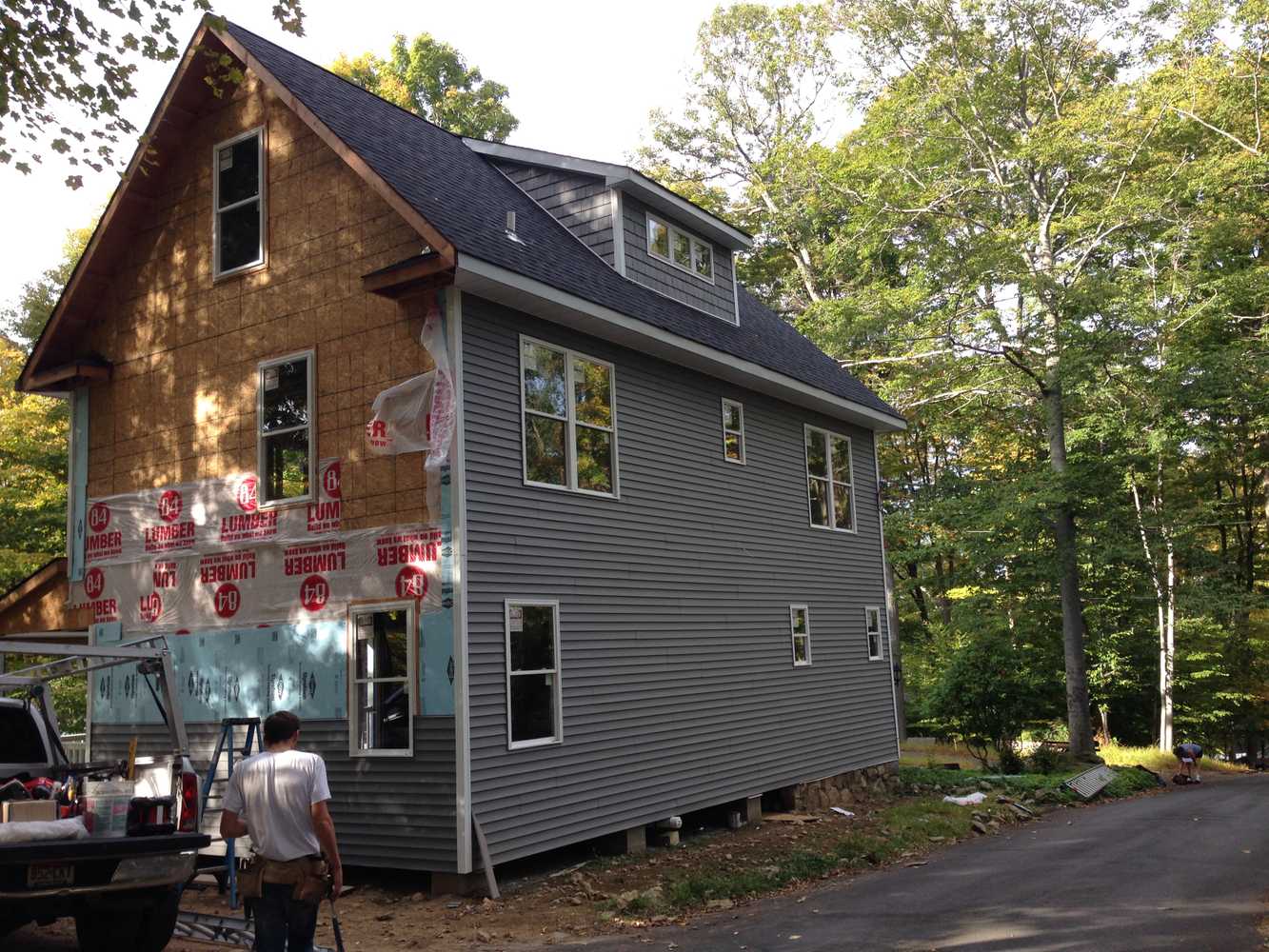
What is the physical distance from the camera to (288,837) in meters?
5.80

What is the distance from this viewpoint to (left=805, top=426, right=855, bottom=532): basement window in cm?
1892

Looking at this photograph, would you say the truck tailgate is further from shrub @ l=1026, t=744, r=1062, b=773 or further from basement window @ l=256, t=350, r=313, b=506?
shrub @ l=1026, t=744, r=1062, b=773

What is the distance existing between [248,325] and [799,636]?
9810 millimetres

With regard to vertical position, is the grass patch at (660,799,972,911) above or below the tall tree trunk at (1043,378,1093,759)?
below

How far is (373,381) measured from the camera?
469 inches

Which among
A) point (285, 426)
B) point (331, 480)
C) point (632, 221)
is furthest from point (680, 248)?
point (331, 480)

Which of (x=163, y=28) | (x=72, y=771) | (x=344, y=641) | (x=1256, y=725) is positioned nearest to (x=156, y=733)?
(x=344, y=641)

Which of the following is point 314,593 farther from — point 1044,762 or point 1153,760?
point 1153,760

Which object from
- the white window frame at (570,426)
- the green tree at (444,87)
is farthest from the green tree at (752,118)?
the white window frame at (570,426)

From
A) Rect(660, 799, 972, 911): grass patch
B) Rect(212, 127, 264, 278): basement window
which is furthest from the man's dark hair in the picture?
Rect(212, 127, 264, 278): basement window

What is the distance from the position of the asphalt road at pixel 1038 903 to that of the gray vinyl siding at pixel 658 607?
2655 millimetres

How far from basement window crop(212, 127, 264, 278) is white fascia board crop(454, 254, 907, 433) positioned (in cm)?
369

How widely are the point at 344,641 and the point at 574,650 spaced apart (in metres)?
2.57

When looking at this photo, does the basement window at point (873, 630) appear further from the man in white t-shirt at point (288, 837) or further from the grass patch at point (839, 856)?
the man in white t-shirt at point (288, 837)
